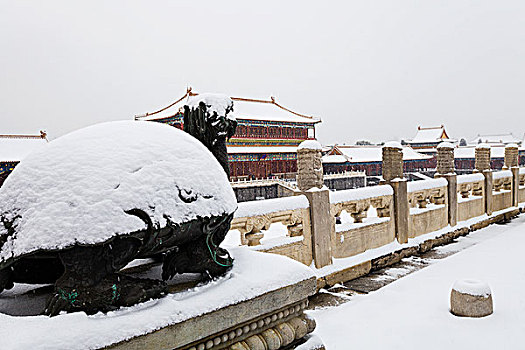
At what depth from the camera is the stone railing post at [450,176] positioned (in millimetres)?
7512

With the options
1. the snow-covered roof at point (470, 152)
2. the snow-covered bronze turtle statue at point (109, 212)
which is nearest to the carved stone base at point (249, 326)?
the snow-covered bronze turtle statue at point (109, 212)

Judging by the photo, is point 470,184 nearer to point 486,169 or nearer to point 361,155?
point 486,169

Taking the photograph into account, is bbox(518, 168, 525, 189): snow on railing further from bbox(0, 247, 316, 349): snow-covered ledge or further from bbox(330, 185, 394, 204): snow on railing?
bbox(0, 247, 316, 349): snow-covered ledge

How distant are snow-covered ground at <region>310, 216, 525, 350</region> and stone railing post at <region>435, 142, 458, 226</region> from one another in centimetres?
256

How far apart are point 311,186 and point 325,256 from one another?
0.92 m

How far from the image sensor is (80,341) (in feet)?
4.20

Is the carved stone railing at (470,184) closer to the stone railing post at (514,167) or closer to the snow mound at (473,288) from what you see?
the stone railing post at (514,167)

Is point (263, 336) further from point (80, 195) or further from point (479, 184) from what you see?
point (479, 184)

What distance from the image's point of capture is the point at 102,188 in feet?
5.00

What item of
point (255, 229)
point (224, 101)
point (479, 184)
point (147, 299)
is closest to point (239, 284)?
point (147, 299)

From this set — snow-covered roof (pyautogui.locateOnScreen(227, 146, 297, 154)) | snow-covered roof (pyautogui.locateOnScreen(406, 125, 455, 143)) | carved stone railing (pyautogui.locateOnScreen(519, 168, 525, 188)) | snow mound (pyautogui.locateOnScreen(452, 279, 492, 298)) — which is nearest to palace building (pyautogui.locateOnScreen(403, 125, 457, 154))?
snow-covered roof (pyautogui.locateOnScreen(406, 125, 455, 143))

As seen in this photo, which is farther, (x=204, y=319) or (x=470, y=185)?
(x=470, y=185)

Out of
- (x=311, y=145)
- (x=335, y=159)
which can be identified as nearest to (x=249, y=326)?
(x=311, y=145)

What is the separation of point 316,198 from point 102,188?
11.7 ft
